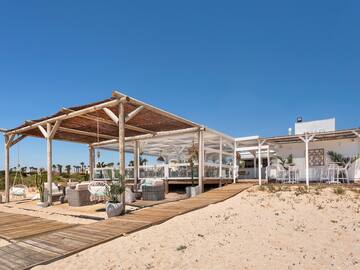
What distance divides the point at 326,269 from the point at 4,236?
660 cm

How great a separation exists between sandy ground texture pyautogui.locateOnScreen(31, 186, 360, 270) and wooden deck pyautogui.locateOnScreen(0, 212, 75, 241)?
2265mm

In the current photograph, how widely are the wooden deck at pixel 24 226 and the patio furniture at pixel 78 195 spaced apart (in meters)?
2.10

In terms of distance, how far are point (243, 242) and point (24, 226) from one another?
5.78m

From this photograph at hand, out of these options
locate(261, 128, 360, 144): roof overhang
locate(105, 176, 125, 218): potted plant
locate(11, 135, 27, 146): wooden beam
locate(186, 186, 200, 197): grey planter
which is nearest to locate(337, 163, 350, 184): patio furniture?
locate(261, 128, 360, 144): roof overhang

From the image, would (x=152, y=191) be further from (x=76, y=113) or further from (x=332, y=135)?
(x=332, y=135)

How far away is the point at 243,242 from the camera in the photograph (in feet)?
17.9

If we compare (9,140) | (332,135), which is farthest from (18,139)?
(332,135)

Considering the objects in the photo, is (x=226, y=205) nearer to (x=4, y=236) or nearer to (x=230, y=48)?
(x=4, y=236)

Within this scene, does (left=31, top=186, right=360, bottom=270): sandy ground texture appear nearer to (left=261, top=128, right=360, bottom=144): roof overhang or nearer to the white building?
(left=261, top=128, right=360, bottom=144): roof overhang

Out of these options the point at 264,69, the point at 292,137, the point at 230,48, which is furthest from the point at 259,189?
the point at 264,69

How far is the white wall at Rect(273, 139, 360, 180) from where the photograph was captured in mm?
14227

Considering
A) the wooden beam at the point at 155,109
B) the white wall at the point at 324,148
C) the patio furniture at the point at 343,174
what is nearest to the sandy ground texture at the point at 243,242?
the wooden beam at the point at 155,109

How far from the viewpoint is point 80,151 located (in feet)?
61.8

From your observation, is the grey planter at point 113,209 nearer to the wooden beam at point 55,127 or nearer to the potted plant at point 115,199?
the potted plant at point 115,199
